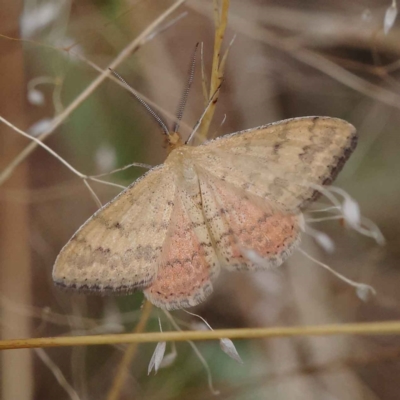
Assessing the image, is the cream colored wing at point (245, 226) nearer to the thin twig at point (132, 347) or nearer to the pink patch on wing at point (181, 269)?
the pink patch on wing at point (181, 269)

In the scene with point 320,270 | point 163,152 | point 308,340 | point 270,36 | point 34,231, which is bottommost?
point 308,340

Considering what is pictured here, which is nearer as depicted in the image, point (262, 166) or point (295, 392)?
point (262, 166)

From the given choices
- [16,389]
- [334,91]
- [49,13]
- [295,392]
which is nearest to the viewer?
[49,13]

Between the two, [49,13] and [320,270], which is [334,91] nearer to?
[320,270]

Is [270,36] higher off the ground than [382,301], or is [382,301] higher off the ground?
[270,36]

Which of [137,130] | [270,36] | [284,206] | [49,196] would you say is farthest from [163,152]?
[284,206]

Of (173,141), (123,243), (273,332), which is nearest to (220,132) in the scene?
(173,141)

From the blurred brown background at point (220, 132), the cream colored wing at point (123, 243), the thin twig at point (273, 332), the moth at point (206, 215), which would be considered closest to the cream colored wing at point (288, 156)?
the moth at point (206, 215)

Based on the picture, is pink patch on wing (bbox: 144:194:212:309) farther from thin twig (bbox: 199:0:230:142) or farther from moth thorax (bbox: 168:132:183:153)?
thin twig (bbox: 199:0:230:142)
